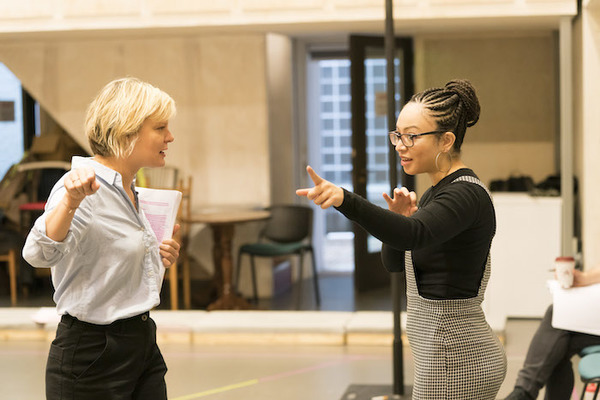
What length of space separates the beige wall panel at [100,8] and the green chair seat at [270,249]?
231 centimetres

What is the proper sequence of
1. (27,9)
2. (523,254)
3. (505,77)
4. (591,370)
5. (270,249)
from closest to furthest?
(591,370) → (523,254) → (27,9) → (270,249) → (505,77)

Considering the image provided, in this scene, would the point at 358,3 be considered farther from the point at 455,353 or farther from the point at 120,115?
the point at 455,353

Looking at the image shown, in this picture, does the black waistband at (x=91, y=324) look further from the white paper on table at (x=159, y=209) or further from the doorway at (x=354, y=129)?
the doorway at (x=354, y=129)

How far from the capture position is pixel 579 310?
4.10m

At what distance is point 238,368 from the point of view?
18.8ft

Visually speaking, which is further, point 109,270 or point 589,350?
point 589,350

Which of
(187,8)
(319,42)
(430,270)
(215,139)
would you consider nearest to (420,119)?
(430,270)

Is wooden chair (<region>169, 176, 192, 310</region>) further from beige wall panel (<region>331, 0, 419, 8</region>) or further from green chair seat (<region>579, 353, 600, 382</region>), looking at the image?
green chair seat (<region>579, 353, 600, 382</region>)

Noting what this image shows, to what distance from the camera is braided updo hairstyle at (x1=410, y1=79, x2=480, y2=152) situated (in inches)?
94.3

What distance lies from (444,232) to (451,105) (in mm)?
418

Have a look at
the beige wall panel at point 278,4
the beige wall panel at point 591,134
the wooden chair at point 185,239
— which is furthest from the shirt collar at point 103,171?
the wooden chair at point 185,239

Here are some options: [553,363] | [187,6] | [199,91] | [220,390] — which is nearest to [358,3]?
[187,6]

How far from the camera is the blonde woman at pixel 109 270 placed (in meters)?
2.39

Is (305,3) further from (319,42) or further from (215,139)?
(319,42)
